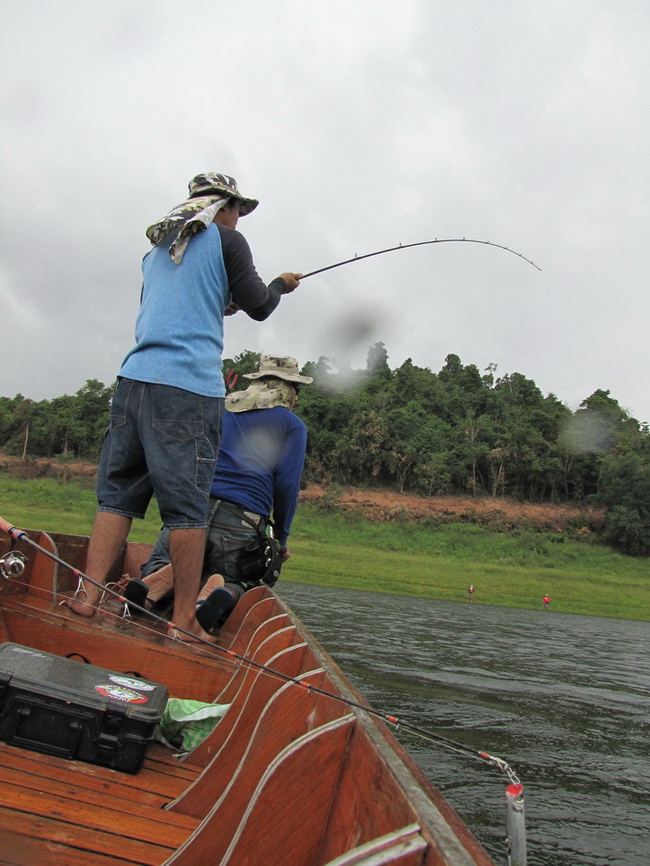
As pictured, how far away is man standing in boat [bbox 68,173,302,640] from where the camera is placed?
2762 millimetres

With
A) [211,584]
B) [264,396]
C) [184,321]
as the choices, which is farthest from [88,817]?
[264,396]

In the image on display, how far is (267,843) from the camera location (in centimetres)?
124

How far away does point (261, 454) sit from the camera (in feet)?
13.1

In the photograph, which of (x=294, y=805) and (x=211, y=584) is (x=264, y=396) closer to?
(x=211, y=584)

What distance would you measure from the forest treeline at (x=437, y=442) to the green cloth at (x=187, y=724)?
56.3m

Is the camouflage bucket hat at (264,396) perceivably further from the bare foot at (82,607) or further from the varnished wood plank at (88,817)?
the varnished wood plank at (88,817)

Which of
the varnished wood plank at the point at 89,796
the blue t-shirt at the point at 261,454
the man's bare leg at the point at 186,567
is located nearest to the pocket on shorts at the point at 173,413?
the man's bare leg at the point at 186,567

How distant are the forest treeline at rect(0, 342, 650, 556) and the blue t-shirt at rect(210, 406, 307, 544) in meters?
54.9

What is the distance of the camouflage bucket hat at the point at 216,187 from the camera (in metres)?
3.21

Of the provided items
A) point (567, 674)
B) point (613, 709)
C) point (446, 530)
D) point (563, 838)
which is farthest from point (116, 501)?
point (446, 530)

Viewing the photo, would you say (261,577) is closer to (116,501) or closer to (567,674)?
(116,501)

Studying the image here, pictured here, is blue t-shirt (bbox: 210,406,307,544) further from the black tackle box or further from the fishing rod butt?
the fishing rod butt

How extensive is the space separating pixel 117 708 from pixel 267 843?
800 mm

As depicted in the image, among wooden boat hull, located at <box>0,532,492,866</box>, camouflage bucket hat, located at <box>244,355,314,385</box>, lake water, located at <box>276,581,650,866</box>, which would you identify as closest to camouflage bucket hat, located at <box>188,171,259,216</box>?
camouflage bucket hat, located at <box>244,355,314,385</box>
